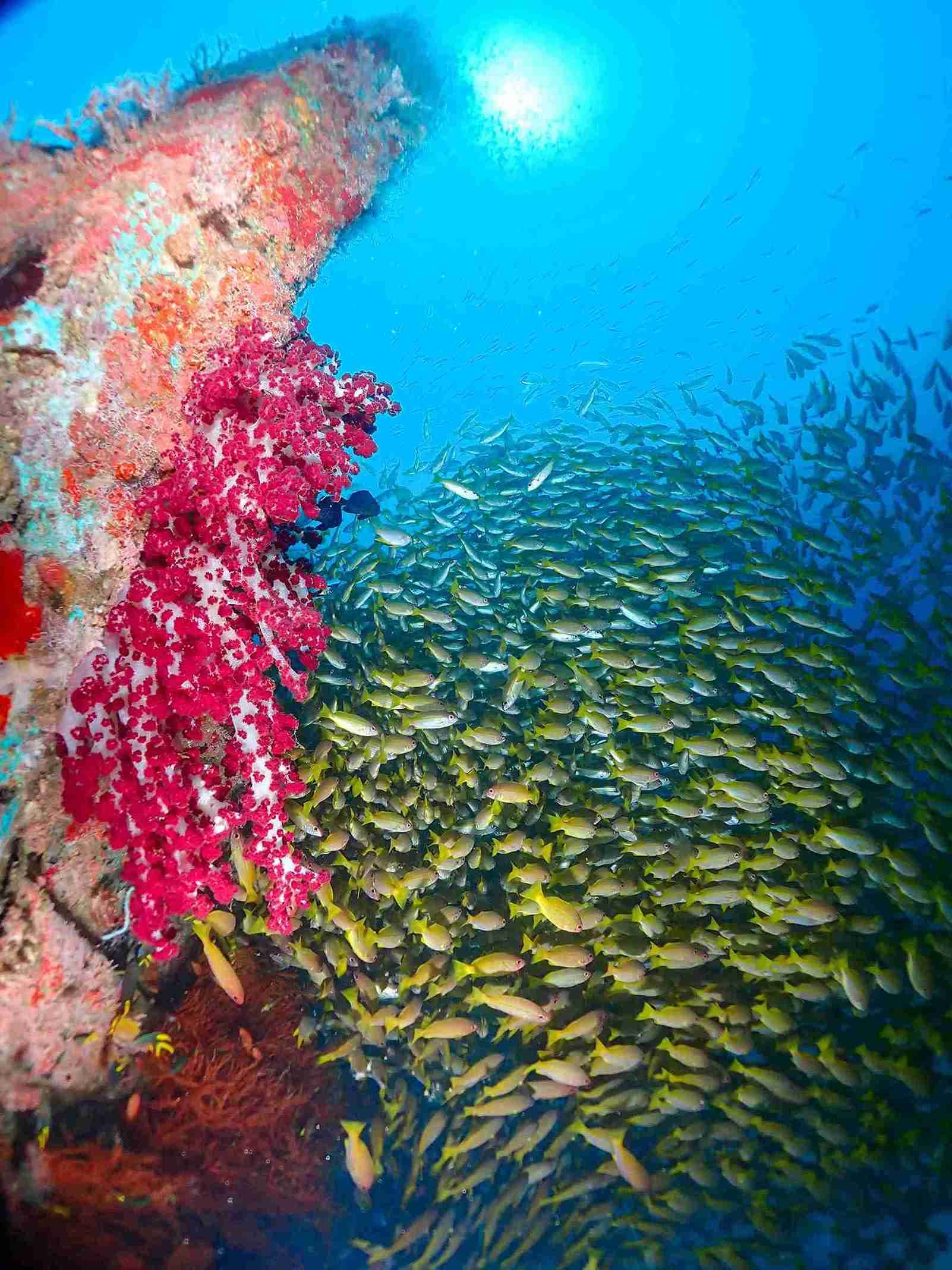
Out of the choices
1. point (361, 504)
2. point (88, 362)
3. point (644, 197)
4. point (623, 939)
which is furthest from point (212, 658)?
point (644, 197)

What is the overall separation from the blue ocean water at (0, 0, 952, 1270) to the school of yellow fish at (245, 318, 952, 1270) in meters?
1.21

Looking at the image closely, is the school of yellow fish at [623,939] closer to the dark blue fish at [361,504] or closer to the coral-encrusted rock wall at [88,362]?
the dark blue fish at [361,504]

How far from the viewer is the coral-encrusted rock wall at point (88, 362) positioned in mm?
3473

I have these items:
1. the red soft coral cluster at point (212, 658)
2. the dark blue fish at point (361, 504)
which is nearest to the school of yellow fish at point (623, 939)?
the red soft coral cluster at point (212, 658)

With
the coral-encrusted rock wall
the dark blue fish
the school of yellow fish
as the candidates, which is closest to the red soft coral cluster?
the coral-encrusted rock wall

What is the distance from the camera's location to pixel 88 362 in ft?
12.3

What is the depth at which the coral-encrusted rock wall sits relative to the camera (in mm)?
3473

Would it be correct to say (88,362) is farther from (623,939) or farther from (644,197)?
(644,197)

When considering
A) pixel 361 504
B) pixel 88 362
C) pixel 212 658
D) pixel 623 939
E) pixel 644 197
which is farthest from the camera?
pixel 644 197

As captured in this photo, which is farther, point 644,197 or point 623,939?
point 644,197

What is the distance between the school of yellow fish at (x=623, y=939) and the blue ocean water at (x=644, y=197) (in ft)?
3.96

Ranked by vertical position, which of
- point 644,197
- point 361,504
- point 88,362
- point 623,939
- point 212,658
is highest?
point 644,197

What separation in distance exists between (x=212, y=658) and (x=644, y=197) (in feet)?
125

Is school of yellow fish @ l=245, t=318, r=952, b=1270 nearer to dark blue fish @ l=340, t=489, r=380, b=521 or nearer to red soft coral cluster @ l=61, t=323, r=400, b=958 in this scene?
red soft coral cluster @ l=61, t=323, r=400, b=958
